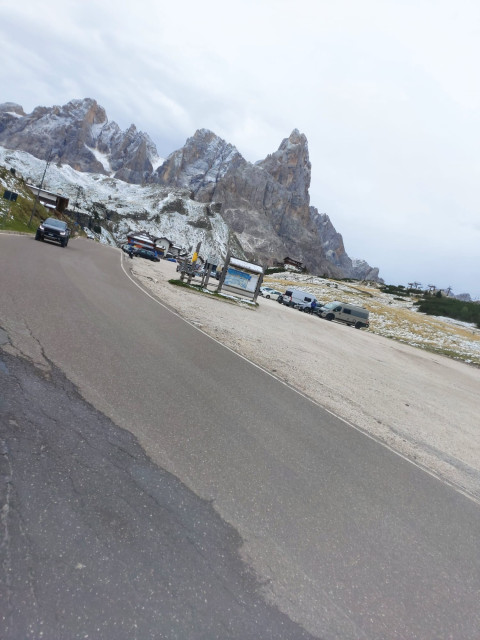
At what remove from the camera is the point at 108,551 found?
2705mm

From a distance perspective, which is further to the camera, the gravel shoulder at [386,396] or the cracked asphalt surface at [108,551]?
the gravel shoulder at [386,396]

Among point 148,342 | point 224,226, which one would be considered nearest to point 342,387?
point 148,342

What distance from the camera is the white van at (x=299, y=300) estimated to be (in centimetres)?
4544

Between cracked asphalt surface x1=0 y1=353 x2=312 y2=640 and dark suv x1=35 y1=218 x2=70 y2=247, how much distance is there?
2587cm

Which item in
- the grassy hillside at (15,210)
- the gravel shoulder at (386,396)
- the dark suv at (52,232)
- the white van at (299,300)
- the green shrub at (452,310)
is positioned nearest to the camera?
the gravel shoulder at (386,396)

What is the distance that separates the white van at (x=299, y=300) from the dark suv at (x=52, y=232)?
89.8ft

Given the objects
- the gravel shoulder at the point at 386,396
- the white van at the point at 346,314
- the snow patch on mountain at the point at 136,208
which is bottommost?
the gravel shoulder at the point at 386,396

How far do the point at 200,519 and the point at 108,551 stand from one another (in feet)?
2.94

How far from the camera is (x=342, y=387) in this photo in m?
10.7

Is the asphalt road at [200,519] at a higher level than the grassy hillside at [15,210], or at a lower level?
lower

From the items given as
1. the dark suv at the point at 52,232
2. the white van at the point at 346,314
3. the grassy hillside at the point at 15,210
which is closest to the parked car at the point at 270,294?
the white van at the point at 346,314

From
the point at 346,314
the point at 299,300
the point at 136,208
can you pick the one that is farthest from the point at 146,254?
the point at 136,208

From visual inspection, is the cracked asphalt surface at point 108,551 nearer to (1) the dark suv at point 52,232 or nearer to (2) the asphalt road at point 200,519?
(2) the asphalt road at point 200,519

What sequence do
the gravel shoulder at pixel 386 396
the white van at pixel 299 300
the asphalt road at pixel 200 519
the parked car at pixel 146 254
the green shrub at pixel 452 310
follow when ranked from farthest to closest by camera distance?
the green shrub at pixel 452 310 → the parked car at pixel 146 254 → the white van at pixel 299 300 → the gravel shoulder at pixel 386 396 → the asphalt road at pixel 200 519
